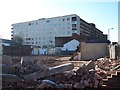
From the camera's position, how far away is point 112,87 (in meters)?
8.91

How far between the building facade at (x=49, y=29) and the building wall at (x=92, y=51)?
43443mm

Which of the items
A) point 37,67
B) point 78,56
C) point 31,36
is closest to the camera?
point 37,67

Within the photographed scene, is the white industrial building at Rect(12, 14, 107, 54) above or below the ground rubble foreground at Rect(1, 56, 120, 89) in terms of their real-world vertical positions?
above

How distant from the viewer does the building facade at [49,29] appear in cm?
7950

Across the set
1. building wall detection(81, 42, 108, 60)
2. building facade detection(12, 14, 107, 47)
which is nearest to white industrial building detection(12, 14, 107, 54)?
building facade detection(12, 14, 107, 47)

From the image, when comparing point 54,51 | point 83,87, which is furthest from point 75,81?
point 54,51

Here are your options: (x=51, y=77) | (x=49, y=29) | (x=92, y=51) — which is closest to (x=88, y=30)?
(x=49, y=29)

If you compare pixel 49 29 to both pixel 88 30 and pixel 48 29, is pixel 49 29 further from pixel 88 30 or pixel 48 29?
pixel 88 30

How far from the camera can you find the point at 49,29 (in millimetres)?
83438

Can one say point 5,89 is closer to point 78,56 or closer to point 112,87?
point 112,87

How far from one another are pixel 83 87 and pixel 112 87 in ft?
3.76

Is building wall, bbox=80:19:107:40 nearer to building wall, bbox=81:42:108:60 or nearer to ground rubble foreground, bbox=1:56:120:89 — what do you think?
building wall, bbox=81:42:108:60

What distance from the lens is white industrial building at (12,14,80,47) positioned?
79.4m

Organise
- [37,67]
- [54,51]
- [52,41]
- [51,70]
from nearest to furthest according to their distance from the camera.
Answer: [51,70], [37,67], [54,51], [52,41]
